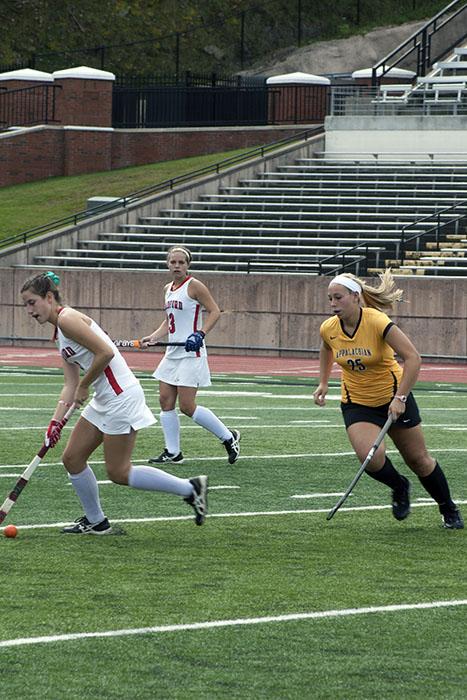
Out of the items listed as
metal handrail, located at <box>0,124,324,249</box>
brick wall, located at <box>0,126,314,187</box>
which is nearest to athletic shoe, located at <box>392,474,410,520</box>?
metal handrail, located at <box>0,124,324,249</box>

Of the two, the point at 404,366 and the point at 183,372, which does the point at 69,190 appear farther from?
the point at 404,366

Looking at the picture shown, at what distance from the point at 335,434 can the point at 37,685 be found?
33.9 ft

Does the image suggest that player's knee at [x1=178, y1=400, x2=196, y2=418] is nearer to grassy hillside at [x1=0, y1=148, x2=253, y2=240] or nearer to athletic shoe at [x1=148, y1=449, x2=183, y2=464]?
athletic shoe at [x1=148, y1=449, x2=183, y2=464]

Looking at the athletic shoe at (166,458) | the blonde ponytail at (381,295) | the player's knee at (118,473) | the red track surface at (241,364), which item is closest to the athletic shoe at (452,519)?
the blonde ponytail at (381,295)

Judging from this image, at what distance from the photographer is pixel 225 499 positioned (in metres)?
11.1

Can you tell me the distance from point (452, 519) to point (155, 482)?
79.3 inches

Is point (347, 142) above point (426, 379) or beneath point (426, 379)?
above

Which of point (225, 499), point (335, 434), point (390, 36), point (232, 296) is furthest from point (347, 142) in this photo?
point (225, 499)

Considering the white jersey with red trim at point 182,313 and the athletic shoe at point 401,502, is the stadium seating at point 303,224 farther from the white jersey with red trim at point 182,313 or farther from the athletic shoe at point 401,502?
the athletic shoe at point 401,502

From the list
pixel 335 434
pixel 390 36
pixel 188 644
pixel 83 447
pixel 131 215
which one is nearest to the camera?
pixel 188 644

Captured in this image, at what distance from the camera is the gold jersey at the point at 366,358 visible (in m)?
9.31

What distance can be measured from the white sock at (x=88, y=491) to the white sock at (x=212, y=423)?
404 centimetres

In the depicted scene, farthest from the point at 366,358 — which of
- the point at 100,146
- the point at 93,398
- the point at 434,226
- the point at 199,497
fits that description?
the point at 100,146

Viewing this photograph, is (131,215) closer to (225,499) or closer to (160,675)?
(225,499)
